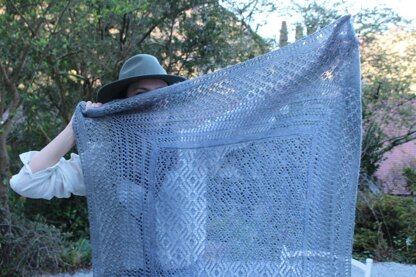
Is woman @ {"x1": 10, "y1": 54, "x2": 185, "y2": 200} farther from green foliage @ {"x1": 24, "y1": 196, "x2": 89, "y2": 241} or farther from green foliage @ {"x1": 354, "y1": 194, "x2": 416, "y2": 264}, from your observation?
green foliage @ {"x1": 354, "y1": 194, "x2": 416, "y2": 264}

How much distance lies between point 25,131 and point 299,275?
17.3 feet

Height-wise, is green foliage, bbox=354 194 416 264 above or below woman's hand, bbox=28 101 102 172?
above

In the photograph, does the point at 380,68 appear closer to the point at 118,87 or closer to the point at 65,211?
the point at 65,211

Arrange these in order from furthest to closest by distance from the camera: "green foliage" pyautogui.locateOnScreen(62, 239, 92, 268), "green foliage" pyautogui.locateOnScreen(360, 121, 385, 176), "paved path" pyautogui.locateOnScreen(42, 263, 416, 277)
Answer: "green foliage" pyautogui.locateOnScreen(360, 121, 385, 176), "paved path" pyautogui.locateOnScreen(42, 263, 416, 277), "green foliage" pyautogui.locateOnScreen(62, 239, 92, 268)

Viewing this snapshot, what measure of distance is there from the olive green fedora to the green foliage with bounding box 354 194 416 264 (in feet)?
17.1

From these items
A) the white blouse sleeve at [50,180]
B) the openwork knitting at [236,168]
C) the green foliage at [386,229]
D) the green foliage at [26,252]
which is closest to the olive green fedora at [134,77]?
the openwork knitting at [236,168]

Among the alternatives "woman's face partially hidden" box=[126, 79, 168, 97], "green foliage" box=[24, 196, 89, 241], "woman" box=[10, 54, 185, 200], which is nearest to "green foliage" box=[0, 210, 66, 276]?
"green foliage" box=[24, 196, 89, 241]

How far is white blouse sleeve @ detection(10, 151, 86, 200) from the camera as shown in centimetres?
160

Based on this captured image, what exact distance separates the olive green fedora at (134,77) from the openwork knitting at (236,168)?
0.41ft

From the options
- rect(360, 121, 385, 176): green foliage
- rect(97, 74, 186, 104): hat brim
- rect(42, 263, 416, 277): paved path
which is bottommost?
rect(42, 263, 416, 277): paved path

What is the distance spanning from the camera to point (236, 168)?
163 cm

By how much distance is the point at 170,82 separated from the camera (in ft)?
6.02

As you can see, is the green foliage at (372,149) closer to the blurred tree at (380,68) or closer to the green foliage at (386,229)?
the blurred tree at (380,68)

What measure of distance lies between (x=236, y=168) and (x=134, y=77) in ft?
1.59
